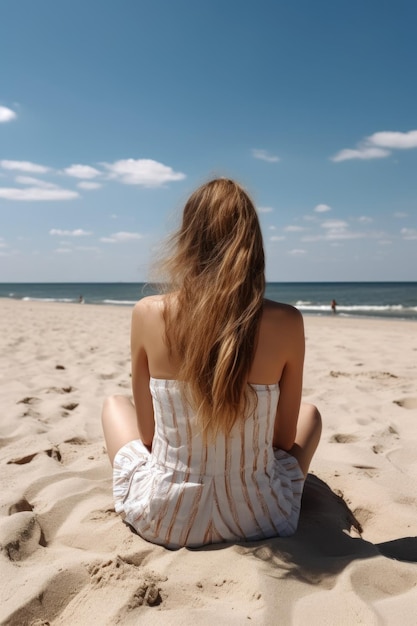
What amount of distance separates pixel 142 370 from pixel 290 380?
1.95ft

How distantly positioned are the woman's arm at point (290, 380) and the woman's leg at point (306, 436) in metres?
0.05

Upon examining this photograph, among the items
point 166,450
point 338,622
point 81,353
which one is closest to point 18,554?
point 166,450

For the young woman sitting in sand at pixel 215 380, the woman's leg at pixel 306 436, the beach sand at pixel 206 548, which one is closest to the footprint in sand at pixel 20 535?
the beach sand at pixel 206 548

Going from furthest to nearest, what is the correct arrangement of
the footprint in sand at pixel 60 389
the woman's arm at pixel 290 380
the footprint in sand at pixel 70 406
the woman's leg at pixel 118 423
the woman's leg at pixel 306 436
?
the footprint in sand at pixel 60 389
the footprint in sand at pixel 70 406
the woman's leg at pixel 118 423
the woman's leg at pixel 306 436
the woman's arm at pixel 290 380

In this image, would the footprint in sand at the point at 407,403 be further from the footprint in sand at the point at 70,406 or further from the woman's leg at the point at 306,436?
the footprint in sand at the point at 70,406

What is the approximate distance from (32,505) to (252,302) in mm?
1415

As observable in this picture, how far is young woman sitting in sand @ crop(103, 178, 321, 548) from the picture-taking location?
1728mm

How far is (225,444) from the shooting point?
6.01 ft

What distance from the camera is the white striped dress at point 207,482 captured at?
1845 mm

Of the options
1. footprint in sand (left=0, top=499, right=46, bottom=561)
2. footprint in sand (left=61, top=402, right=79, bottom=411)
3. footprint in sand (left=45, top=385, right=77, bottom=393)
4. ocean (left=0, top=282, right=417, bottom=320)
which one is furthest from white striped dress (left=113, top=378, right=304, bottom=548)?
footprint in sand (left=45, top=385, right=77, bottom=393)

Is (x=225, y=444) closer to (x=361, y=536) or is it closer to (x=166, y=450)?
(x=166, y=450)

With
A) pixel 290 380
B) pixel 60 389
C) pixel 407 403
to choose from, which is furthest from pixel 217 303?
pixel 60 389

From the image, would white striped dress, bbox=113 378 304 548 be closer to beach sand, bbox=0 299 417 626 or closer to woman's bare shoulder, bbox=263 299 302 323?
beach sand, bbox=0 299 417 626

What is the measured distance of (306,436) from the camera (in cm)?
231
